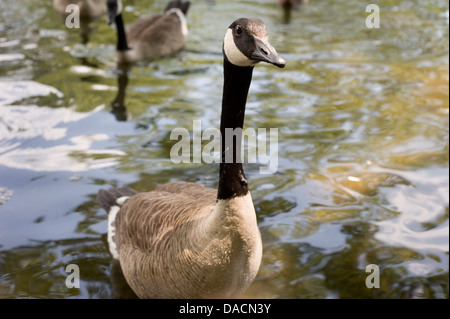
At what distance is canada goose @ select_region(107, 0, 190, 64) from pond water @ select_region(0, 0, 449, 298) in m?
0.27

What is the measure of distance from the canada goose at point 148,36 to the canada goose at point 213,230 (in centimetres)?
521

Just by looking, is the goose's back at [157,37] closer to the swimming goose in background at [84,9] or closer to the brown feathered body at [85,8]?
the swimming goose in background at [84,9]

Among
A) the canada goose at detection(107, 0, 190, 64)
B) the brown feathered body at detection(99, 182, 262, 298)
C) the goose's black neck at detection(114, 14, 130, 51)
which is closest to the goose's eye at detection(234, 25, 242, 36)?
the brown feathered body at detection(99, 182, 262, 298)

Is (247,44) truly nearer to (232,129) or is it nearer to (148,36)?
(232,129)

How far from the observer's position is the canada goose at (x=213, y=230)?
3264mm

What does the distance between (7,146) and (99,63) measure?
3.01m

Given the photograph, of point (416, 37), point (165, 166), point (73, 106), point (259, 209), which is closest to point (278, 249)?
point (259, 209)

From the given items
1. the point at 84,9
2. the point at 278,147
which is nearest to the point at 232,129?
the point at 278,147

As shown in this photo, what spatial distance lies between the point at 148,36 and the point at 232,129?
245 inches

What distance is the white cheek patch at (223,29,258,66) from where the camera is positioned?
3.16 metres

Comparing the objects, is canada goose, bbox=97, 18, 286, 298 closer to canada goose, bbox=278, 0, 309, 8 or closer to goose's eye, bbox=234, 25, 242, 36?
goose's eye, bbox=234, 25, 242, 36

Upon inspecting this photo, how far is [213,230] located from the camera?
3.49 meters

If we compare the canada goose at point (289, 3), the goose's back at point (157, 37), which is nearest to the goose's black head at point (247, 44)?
the goose's back at point (157, 37)

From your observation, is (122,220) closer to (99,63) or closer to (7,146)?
(7,146)
